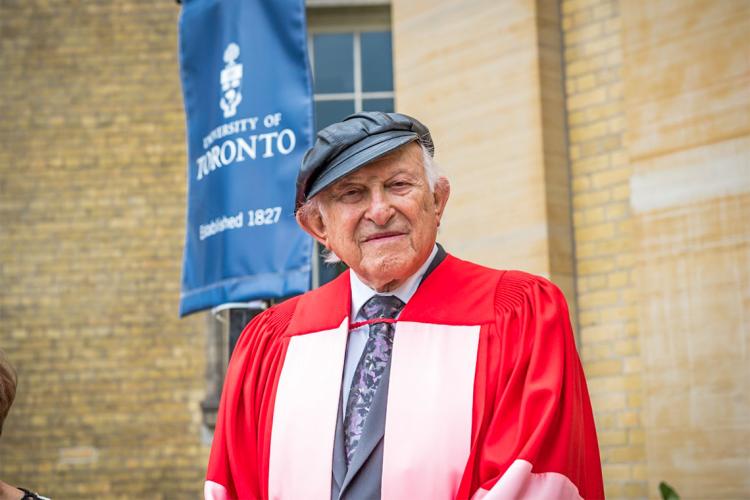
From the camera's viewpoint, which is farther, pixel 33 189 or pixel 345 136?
pixel 33 189

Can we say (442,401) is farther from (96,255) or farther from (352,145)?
(96,255)

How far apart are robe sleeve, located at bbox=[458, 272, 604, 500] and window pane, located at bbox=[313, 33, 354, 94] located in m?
6.21

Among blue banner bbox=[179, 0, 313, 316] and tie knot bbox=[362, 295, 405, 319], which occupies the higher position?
blue banner bbox=[179, 0, 313, 316]

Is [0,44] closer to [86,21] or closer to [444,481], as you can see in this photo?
[86,21]

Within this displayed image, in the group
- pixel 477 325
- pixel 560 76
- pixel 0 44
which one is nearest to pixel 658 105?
pixel 560 76

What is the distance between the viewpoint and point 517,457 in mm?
2498

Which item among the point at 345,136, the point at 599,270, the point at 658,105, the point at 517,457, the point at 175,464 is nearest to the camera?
the point at 517,457

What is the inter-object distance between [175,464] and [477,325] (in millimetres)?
8480

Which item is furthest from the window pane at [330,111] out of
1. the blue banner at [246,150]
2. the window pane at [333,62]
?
the blue banner at [246,150]

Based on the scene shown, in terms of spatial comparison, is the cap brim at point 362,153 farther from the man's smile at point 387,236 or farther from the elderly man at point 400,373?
the man's smile at point 387,236

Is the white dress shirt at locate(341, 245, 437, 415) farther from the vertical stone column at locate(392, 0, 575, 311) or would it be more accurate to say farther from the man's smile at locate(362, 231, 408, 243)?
the vertical stone column at locate(392, 0, 575, 311)

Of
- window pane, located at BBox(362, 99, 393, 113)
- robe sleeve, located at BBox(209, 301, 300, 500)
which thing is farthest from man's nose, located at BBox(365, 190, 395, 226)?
window pane, located at BBox(362, 99, 393, 113)

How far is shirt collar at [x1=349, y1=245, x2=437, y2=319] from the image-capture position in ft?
9.50

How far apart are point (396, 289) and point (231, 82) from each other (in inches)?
108
